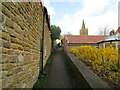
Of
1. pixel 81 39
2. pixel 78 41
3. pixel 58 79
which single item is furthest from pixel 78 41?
pixel 58 79

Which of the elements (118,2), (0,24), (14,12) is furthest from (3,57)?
(118,2)

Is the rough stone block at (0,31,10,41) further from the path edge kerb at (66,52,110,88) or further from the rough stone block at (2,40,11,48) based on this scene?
the path edge kerb at (66,52,110,88)

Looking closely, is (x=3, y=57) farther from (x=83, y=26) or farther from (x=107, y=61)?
(x=83, y=26)

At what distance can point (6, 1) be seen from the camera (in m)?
1.54

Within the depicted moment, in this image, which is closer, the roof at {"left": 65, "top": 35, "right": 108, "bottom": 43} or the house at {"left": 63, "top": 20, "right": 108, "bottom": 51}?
the house at {"left": 63, "top": 20, "right": 108, "bottom": 51}

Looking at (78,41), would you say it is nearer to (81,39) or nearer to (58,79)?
(81,39)

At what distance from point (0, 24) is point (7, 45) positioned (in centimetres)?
43

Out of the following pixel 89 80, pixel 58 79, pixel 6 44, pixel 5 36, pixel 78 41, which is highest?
pixel 78 41

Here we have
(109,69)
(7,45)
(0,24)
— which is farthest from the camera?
(109,69)

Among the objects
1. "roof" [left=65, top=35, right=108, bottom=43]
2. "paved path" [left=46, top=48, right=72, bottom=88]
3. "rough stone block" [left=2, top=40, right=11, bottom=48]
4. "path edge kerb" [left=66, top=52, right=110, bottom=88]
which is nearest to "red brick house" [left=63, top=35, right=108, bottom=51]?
"roof" [left=65, top=35, right=108, bottom=43]

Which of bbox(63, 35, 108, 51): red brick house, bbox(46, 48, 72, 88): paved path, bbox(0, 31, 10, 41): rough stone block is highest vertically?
bbox(63, 35, 108, 51): red brick house

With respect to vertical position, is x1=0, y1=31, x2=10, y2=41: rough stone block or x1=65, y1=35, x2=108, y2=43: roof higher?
x1=65, y1=35, x2=108, y2=43: roof

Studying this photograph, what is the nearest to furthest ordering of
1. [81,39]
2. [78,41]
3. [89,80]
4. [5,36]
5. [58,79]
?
1. [5,36]
2. [89,80]
3. [58,79]
4. [78,41]
5. [81,39]

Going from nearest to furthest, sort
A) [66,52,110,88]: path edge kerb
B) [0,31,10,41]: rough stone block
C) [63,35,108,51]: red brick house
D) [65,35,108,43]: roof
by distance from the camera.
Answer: [0,31,10,41]: rough stone block < [66,52,110,88]: path edge kerb < [63,35,108,51]: red brick house < [65,35,108,43]: roof
